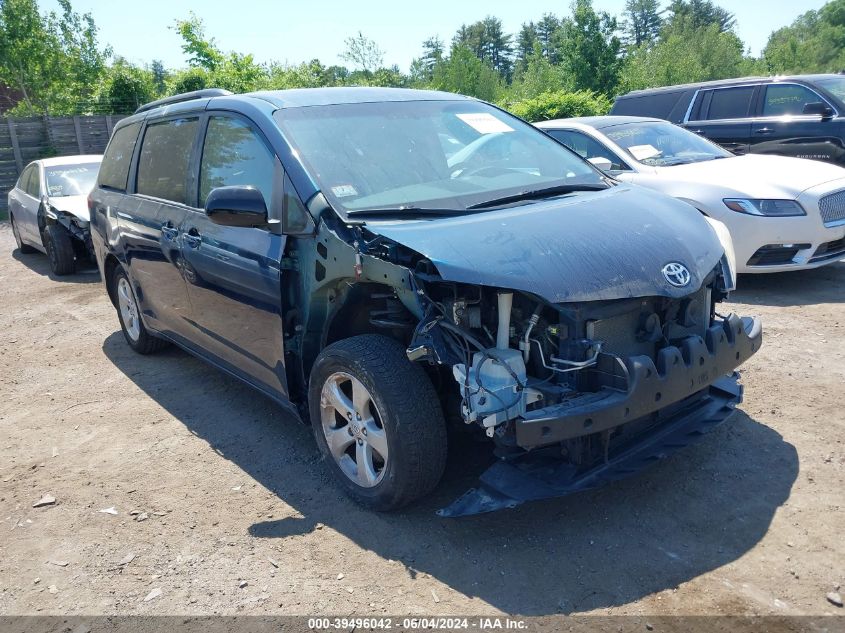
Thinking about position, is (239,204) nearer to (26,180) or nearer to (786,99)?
(786,99)

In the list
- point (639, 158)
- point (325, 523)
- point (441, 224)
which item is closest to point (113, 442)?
point (325, 523)

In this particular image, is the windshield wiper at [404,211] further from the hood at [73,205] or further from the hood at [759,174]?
the hood at [73,205]

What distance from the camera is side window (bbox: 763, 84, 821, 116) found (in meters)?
9.20

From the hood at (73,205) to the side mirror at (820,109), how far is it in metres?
9.43

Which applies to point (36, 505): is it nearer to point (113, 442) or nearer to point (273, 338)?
point (113, 442)

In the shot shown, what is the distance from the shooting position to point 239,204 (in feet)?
11.4

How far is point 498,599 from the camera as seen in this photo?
270 cm

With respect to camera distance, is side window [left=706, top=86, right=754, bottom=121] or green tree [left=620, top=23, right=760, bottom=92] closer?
side window [left=706, top=86, right=754, bottom=121]

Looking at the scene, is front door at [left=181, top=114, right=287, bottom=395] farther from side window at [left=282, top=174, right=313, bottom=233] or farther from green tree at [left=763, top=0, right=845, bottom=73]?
green tree at [left=763, top=0, right=845, bottom=73]

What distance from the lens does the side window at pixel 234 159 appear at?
147 inches

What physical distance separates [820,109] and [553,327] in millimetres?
8060

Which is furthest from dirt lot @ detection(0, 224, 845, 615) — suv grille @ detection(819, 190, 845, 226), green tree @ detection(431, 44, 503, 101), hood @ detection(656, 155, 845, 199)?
green tree @ detection(431, 44, 503, 101)

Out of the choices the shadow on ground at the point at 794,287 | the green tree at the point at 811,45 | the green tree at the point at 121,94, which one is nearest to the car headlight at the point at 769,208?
the shadow on ground at the point at 794,287

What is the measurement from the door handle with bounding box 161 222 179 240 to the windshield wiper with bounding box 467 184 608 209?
2078mm
